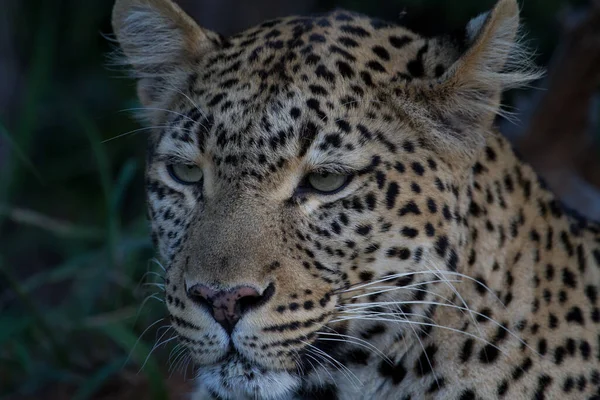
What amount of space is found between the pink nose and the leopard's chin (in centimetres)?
22

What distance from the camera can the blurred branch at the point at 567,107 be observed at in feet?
25.0

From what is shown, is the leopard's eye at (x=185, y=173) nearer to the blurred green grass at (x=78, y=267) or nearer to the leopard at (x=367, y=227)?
the leopard at (x=367, y=227)

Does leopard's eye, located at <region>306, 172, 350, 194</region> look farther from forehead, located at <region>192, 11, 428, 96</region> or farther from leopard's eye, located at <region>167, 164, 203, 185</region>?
leopard's eye, located at <region>167, 164, 203, 185</region>

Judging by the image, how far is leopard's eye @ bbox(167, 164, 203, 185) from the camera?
442 cm

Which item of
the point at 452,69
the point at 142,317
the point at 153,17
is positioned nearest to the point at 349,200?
the point at 452,69

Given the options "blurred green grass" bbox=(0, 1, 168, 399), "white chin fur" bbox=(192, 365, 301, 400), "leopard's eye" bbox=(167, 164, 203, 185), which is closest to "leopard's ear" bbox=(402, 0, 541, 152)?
"leopard's eye" bbox=(167, 164, 203, 185)

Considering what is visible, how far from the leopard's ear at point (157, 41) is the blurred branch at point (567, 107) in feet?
13.0

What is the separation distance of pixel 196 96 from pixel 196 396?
1633 millimetres

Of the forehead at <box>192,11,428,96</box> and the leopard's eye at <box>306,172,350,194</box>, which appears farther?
the forehead at <box>192,11,428,96</box>

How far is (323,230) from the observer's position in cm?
414

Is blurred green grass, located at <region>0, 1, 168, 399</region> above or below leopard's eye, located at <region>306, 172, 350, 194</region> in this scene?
below

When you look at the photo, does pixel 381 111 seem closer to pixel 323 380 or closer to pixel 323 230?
pixel 323 230

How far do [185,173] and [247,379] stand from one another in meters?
1.05

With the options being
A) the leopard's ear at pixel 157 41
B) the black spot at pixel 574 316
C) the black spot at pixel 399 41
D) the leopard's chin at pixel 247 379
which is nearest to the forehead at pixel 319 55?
the black spot at pixel 399 41
